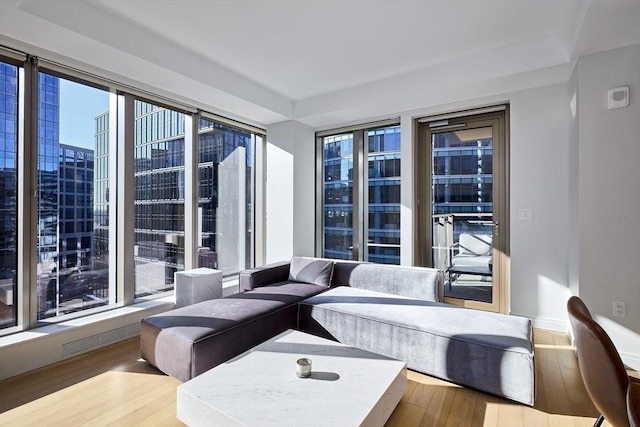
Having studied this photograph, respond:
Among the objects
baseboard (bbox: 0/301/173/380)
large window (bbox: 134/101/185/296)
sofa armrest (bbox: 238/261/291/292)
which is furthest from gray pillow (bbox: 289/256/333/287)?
baseboard (bbox: 0/301/173/380)

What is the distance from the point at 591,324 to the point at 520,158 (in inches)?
103

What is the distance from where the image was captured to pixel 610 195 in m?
2.62

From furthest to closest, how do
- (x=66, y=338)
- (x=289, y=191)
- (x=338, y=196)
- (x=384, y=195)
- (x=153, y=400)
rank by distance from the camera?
(x=338, y=196) < (x=289, y=191) < (x=384, y=195) < (x=66, y=338) < (x=153, y=400)

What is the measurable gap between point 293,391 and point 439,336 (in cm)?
119

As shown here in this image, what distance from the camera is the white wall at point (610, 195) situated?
2.54 meters

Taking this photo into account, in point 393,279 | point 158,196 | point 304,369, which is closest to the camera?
point 304,369

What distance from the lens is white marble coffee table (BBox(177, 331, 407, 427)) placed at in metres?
1.44

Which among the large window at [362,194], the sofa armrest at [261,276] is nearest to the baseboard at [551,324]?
the large window at [362,194]

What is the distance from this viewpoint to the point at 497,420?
190 cm

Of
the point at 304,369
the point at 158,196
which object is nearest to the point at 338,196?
the point at 158,196

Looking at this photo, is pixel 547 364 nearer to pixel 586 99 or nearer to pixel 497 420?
pixel 497 420

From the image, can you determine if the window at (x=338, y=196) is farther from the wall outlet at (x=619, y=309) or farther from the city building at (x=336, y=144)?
the wall outlet at (x=619, y=309)

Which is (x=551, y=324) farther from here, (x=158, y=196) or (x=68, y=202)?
(x=68, y=202)

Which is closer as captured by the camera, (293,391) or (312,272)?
(293,391)
